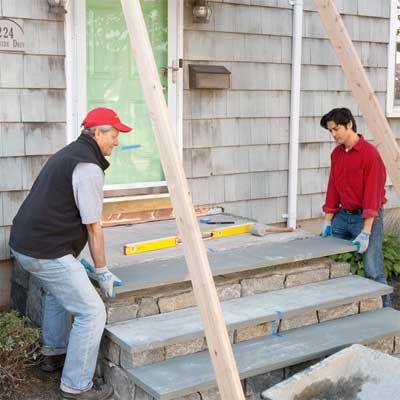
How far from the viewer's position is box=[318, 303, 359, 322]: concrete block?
459 centimetres

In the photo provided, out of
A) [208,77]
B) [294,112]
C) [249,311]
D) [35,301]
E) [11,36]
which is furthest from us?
[294,112]

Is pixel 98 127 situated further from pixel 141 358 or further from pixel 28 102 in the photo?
pixel 28 102

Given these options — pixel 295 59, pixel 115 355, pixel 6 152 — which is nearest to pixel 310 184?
pixel 295 59

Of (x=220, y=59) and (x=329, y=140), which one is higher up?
(x=220, y=59)

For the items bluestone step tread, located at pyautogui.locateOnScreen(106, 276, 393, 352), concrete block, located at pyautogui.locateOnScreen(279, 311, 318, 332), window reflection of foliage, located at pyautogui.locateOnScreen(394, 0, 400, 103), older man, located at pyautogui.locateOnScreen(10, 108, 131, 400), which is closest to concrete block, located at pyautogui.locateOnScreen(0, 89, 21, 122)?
older man, located at pyautogui.locateOnScreen(10, 108, 131, 400)

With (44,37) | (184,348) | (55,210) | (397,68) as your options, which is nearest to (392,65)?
(397,68)

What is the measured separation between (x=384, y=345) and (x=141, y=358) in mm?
1688

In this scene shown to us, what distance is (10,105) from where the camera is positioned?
16.6 ft

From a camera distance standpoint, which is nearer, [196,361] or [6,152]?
[196,361]

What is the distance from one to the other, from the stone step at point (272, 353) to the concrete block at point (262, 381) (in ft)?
0.35

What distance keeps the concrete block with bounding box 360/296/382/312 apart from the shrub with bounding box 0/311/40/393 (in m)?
2.18

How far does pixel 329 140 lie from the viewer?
694 centimetres

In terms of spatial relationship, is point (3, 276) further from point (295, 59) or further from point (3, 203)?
point (295, 59)

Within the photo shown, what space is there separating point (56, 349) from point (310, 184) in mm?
3466
